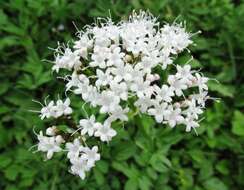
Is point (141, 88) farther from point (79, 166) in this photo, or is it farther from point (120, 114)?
point (79, 166)

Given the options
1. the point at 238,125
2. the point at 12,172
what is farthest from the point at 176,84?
the point at 12,172

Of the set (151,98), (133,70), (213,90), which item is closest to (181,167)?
(213,90)

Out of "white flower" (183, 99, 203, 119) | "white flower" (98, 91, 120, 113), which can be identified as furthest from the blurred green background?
"white flower" (98, 91, 120, 113)

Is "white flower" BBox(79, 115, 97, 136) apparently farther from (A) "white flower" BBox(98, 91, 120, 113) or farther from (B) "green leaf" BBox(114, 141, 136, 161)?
(B) "green leaf" BBox(114, 141, 136, 161)

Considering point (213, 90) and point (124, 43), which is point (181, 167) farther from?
point (124, 43)

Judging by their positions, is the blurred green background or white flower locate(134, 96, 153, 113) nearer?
white flower locate(134, 96, 153, 113)

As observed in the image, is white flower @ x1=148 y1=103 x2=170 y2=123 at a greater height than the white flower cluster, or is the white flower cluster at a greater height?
white flower @ x1=148 y1=103 x2=170 y2=123
